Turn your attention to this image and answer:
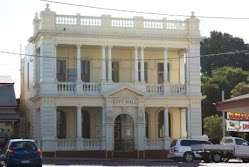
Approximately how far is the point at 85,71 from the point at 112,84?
3.08 m

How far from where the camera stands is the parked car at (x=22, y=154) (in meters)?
28.5

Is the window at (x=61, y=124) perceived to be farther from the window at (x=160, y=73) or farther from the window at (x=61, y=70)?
the window at (x=160, y=73)

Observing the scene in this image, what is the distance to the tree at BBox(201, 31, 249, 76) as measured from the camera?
87.9 meters

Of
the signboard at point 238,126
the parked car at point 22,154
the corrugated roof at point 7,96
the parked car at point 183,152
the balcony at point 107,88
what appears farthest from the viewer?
the signboard at point 238,126

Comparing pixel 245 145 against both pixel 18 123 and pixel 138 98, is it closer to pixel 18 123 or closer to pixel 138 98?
pixel 138 98

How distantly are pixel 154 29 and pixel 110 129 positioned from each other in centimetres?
834

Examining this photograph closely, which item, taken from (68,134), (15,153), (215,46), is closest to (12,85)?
(68,134)

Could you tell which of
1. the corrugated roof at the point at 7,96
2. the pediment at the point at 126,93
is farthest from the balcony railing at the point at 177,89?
the corrugated roof at the point at 7,96

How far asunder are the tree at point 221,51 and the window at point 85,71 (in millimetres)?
41582

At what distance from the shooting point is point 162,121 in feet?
165

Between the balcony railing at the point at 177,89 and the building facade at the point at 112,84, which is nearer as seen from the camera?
the building facade at the point at 112,84

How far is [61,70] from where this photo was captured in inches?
1897

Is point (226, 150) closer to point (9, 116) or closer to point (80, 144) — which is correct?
point (80, 144)

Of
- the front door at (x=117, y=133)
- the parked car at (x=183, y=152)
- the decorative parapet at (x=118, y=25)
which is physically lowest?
the parked car at (x=183, y=152)
